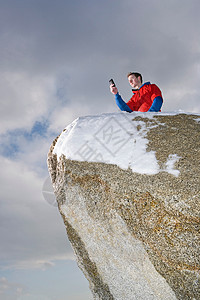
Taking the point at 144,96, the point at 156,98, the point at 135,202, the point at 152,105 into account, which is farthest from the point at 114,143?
the point at 144,96

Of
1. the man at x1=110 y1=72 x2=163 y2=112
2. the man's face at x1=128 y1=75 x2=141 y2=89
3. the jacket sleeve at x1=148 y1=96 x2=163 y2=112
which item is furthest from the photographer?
the man's face at x1=128 y1=75 x2=141 y2=89

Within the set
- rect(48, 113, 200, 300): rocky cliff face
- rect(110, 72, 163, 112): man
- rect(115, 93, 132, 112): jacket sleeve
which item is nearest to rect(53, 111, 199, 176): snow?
rect(48, 113, 200, 300): rocky cliff face

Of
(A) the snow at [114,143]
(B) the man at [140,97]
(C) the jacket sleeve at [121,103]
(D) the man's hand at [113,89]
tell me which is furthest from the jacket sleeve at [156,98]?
(A) the snow at [114,143]

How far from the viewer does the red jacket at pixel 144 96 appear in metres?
6.34

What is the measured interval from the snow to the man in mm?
1187

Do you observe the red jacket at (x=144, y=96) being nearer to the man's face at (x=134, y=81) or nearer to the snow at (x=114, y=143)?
the man's face at (x=134, y=81)

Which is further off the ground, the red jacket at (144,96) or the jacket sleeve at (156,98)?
the red jacket at (144,96)

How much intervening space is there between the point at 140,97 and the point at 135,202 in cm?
317

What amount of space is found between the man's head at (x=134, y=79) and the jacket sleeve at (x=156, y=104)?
2.64ft

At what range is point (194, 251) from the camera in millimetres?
4008

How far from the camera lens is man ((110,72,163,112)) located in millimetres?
6246

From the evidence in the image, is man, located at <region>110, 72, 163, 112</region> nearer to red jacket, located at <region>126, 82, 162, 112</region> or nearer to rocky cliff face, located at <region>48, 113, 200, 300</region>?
red jacket, located at <region>126, 82, 162, 112</region>

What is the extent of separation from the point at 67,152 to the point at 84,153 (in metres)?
0.37

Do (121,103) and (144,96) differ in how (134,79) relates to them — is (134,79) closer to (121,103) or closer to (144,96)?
(144,96)
